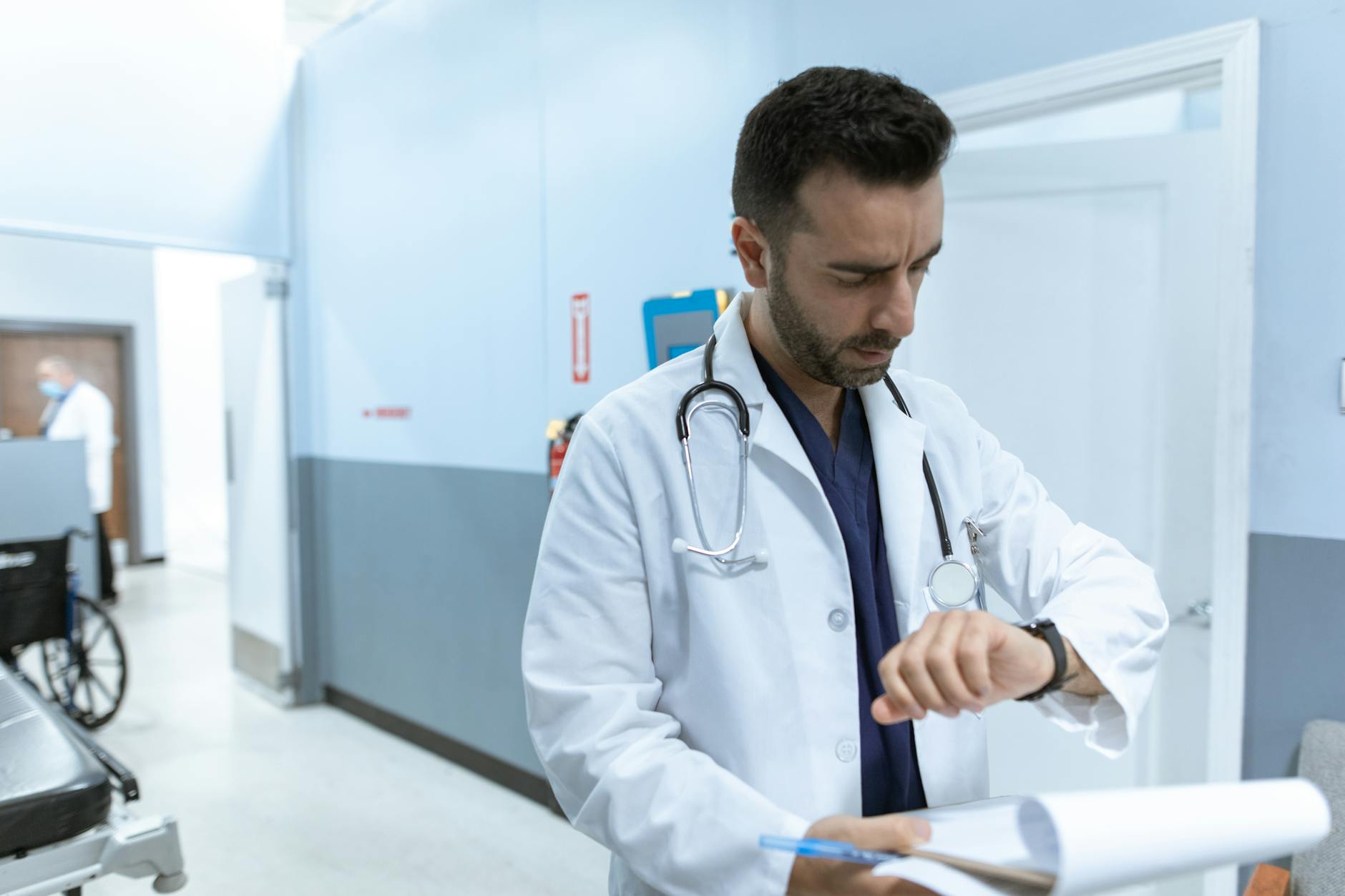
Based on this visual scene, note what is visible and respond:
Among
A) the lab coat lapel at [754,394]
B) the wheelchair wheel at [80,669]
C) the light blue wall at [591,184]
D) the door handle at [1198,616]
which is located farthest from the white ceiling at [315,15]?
the door handle at [1198,616]

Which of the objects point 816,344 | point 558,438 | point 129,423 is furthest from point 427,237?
point 129,423

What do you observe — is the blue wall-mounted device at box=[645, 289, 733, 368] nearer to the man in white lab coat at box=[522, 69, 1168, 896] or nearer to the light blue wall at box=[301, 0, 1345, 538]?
the light blue wall at box=[301, 0, 1345, 538]

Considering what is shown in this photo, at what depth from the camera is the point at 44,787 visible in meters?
1.66

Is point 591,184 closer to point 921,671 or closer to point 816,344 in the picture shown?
point 816,344

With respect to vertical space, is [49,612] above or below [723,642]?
below

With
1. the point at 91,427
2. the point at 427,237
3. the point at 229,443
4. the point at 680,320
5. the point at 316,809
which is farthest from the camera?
the point at 91,427

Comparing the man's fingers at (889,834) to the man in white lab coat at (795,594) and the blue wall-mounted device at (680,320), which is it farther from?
the blue wall-mounted device at (680,320)

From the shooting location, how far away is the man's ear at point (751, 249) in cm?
90

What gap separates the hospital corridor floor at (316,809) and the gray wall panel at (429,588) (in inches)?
7.5

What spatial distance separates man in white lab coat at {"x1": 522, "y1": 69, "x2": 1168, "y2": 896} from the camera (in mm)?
753

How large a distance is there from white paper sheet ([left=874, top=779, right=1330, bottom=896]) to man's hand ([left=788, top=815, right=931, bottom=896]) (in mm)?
20

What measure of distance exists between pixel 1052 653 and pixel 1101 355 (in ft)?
4.47

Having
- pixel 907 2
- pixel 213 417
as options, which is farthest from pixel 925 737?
pixel 213 417

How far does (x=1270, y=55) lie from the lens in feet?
5.06
